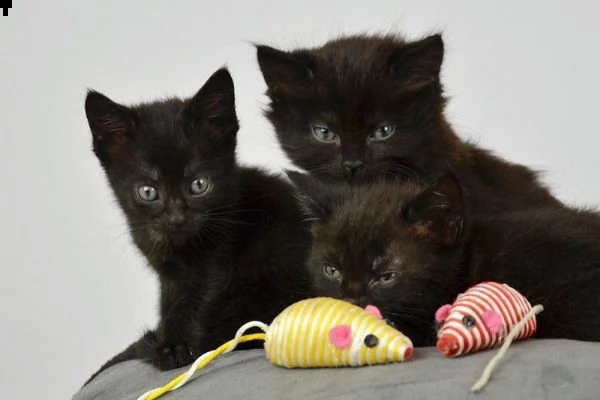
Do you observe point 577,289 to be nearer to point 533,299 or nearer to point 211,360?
point 533,299

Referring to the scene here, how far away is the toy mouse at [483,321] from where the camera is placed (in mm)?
1438

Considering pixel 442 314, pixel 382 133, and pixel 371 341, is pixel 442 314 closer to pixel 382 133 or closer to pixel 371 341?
pixel 371 341

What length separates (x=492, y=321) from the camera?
1.45 m

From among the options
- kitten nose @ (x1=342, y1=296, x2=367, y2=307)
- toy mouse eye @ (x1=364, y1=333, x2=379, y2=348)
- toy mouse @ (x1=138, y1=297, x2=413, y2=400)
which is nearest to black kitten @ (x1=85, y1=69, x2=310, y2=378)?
kitten nose @ (x1=342, y1=296, x2=367, y2=307)

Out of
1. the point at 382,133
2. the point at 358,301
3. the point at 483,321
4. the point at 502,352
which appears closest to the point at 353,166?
the point at 382,133

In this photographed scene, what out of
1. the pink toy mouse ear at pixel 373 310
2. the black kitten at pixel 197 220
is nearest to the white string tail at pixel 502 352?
the pink toy mouse ear at pixel 373 310

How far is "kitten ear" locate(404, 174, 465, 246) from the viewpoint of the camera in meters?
1.70

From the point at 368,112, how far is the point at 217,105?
1.25ft

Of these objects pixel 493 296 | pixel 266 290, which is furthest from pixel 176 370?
pixel 493 296

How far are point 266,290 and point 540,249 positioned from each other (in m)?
0.65

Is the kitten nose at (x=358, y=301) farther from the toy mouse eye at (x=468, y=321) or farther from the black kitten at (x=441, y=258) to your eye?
the toy mouse eye at (x=468, y=321)

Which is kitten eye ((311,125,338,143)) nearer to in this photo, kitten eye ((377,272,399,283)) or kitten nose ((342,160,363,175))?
kitten nose ((342,160,363,175))

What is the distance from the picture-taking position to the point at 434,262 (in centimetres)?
172

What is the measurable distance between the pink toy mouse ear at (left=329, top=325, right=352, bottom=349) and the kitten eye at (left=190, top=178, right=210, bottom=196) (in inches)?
28.0
